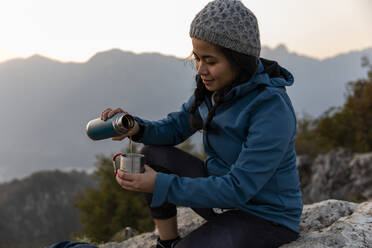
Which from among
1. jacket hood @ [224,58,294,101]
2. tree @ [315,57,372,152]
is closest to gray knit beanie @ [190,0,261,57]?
jacket hood @ [224,58,294,101]

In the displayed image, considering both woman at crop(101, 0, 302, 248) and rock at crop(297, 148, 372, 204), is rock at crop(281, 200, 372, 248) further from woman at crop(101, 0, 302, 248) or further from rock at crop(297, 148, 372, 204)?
rock at crop(297, 148, 372, 204)

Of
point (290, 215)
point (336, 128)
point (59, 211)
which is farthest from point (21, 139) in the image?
point (290, 215)

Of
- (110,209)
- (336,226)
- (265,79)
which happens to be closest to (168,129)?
(265,79)

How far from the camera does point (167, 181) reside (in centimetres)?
201

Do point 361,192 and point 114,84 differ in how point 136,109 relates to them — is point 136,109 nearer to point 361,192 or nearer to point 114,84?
point 114,84

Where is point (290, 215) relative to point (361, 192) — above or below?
above

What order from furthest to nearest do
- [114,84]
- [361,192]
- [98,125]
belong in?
[114,84]
[361,192]
[98,125]

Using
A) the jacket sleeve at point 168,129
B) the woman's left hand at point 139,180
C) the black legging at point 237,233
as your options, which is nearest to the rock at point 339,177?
the jacket sleeve at point 168,129

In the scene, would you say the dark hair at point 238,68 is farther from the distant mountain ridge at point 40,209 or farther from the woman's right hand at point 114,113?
the distant mountain ridge at point 40,209

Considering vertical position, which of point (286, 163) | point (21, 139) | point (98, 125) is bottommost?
point (21, 139)

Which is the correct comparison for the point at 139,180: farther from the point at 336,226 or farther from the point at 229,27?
the point at 336,226

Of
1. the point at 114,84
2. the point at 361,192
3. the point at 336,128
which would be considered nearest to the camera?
the point at 361,192

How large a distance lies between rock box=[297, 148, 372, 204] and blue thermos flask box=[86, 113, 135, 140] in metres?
9.78

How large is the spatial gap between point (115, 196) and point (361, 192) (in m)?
16.1
